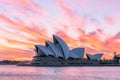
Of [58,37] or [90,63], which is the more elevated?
[58,37]

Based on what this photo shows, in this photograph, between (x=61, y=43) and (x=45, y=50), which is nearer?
(x=61, y=43)

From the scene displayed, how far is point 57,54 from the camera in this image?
362 ft

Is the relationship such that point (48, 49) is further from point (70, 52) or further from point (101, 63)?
point (101, 63)

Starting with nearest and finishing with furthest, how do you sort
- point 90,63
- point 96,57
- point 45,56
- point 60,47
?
point 60,47, point 45,56, point 90,63, point 96,57

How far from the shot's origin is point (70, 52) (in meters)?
120

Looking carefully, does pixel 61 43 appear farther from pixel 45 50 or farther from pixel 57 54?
pixel 45 50

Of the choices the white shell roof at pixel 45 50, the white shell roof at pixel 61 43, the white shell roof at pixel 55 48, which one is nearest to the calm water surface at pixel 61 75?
the white shell roof at pixel 61 43

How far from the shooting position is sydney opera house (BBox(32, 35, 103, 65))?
352 ft

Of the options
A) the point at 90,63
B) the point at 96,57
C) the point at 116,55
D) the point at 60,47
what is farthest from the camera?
the point at 116,55

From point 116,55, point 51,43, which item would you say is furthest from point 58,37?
point 116,55

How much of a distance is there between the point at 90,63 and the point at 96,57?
39.9 feet

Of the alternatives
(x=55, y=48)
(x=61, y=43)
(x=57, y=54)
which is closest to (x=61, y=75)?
(x=61, y=43)

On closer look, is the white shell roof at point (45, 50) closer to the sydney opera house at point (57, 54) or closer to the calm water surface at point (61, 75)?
the sydney opera house at point (57, 54)

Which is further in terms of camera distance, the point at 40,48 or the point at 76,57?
the point at 76,57
